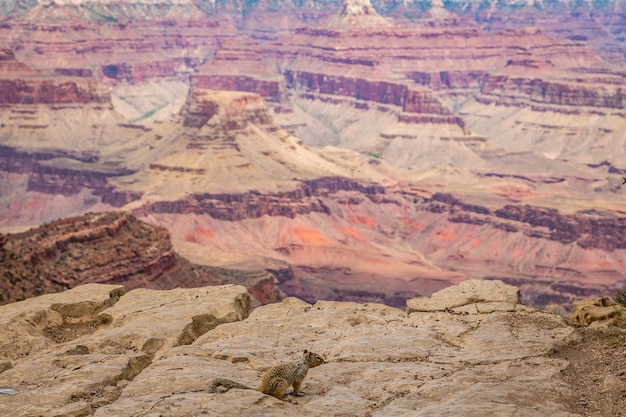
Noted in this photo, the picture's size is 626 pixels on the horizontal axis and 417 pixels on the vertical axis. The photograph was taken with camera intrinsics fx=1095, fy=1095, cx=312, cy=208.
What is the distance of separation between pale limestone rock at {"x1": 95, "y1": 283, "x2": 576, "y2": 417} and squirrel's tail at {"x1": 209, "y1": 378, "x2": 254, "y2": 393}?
29cm

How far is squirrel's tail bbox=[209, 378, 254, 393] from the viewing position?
90.7 feet

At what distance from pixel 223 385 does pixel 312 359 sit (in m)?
3.40

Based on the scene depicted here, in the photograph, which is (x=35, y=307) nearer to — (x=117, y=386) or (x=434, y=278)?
(x=117, y=386)

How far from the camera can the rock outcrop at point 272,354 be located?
2686 cm

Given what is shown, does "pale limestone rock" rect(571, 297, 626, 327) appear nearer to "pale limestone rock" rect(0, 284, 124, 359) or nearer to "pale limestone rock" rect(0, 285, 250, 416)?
"pale limestone rock" rect(0, 285, 250, 416)

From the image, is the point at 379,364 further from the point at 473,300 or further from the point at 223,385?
the point at 473,300

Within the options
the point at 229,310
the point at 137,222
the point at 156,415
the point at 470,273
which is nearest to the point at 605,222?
the point at 470,273

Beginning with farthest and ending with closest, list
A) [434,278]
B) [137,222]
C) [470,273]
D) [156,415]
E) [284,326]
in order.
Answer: [470,273], [434,278], [137,222], [284,326], [156,415]

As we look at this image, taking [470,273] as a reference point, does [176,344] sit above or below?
above

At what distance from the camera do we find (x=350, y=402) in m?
27.4

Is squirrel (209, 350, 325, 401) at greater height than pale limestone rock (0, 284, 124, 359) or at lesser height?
greater

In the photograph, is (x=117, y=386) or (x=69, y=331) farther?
(x=69, y=331)

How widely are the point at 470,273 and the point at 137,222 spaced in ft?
295

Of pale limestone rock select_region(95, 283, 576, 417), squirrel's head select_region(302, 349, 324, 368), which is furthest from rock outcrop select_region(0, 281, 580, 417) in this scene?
squirrel's head select_region(302, 349, 324, 368)
